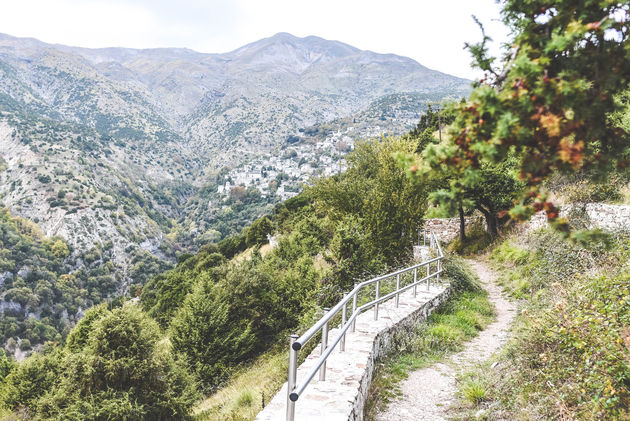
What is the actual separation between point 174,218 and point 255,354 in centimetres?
19150

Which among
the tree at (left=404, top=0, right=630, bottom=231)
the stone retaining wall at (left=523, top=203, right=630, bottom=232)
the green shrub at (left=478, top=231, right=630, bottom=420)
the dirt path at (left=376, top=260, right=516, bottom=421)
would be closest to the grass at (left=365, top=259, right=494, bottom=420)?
the dirt path at (left=376, top=260, right=516, bottom=421)

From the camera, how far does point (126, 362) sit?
14125mm

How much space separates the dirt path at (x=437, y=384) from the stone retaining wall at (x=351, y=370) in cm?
59

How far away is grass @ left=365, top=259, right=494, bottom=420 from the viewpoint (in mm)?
6031

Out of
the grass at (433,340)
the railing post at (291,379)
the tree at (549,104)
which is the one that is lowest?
the grass at (433,340)

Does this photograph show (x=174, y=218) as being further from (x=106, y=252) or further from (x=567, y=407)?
(x=567, y=407)

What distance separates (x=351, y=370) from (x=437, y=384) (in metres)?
2.00

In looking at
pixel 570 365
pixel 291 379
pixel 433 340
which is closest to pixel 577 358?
pixel 570 365

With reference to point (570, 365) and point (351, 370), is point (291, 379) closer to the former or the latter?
point (351, 370)

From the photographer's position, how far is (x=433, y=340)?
8289mm

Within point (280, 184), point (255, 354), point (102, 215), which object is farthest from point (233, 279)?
point (280, 184)

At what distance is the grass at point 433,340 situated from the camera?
603 centimetres

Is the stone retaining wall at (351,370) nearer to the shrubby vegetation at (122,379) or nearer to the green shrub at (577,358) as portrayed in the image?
the green shrub at (577,358)

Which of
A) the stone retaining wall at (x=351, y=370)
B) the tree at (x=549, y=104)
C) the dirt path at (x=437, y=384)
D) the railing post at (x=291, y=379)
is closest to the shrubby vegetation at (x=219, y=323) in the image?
the stone retaining wall at (x=351, y=370)
